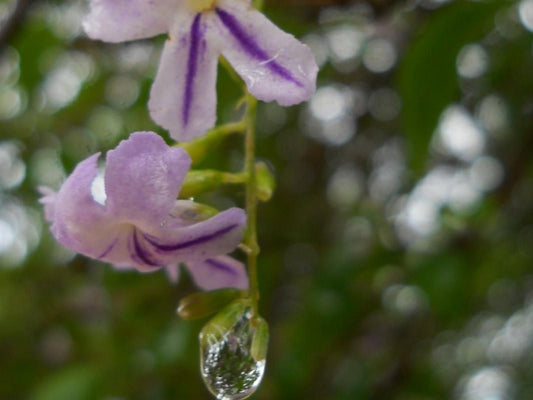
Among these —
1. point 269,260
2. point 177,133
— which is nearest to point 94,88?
point 269,260

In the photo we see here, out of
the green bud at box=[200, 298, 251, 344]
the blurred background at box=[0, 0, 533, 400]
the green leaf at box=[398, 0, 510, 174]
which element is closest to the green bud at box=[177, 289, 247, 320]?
the green bud at box=[200, 298, 251, 344]

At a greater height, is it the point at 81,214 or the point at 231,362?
the point at 81,214

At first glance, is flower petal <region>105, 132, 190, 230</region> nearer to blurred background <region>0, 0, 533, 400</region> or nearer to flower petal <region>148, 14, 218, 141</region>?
flower petal <region>148, 14, 218, 141</region>

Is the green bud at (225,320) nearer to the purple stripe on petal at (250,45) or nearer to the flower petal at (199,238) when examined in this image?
the flower petal at (199,238)

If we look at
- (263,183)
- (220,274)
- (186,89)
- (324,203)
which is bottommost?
(324,203)

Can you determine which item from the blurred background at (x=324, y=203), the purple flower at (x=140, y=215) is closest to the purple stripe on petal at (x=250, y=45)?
the purple flower at (x=140, y=215)

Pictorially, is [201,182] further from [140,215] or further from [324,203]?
[324,203]

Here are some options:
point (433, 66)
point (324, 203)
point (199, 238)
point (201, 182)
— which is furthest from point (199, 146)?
point (324, 203)
